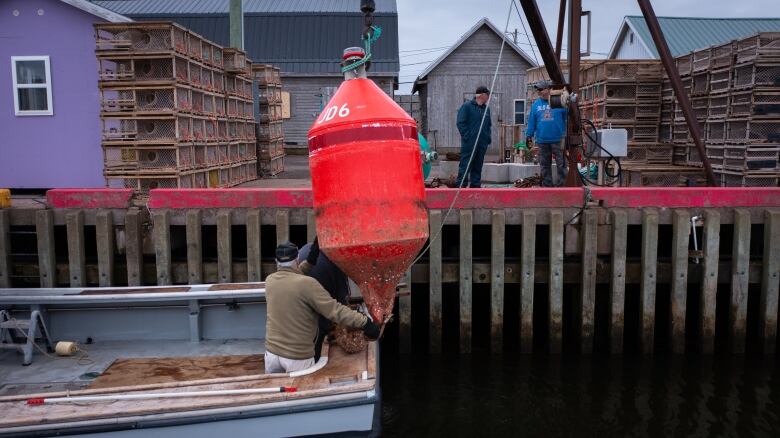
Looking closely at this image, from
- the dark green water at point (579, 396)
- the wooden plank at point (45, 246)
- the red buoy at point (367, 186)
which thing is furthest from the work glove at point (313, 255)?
the wooden plank at point (45, 246)

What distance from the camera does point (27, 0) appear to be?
1355 centimetres

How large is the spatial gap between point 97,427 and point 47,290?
9.54ft

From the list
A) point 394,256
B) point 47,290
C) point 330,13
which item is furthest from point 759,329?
point 330,13

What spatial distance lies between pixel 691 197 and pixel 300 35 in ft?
82.5

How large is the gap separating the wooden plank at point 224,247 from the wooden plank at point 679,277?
5369 millimetres

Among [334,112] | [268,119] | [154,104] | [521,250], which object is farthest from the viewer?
[268,119]

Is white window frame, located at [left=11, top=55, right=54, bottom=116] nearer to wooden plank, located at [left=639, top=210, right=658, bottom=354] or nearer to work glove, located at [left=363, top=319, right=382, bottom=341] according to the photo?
work glove, located at [left=363, top=319, right=382, bottom=341]

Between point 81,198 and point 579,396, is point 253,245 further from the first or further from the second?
point 579,396

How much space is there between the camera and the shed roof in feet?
90.9

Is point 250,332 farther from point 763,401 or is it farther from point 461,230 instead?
point 763,401

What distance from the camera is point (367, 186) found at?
510 cm

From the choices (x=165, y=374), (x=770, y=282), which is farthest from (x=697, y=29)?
(x=165, y=374)

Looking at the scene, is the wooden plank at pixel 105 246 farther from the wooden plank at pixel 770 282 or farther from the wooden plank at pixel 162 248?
the wooden plank at pixel 770 282

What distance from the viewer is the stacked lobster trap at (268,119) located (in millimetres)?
16953
